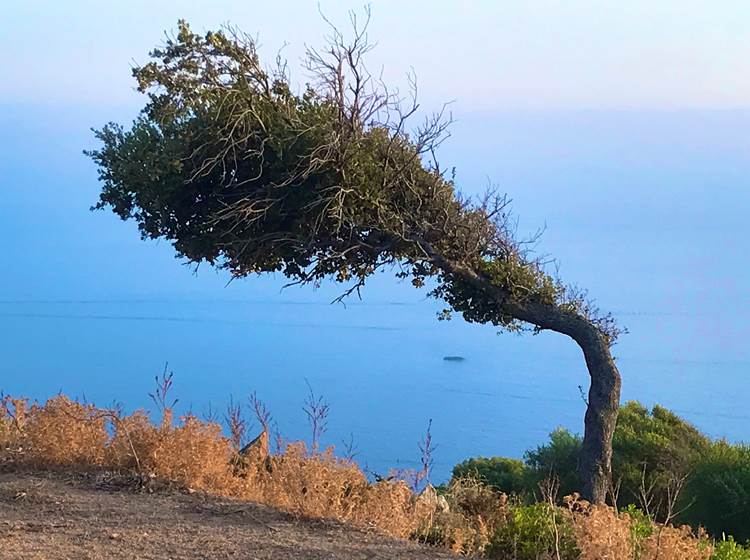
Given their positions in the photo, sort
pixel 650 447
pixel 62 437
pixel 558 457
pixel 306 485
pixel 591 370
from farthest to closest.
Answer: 1. pixel 558 457
2. pixel 650 447
3. pixel 591 370
4. pixel 62 437
5. pixel 306 485

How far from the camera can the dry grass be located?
6.17 m

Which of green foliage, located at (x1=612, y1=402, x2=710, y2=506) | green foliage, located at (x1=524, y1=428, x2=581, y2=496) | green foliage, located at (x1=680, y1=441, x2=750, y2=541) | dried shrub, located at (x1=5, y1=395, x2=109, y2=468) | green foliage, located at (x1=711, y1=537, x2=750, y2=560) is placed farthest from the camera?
green foliage, located at (x1=524, y1=428, x2=581, y2=496)

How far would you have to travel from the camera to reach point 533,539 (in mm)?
6598

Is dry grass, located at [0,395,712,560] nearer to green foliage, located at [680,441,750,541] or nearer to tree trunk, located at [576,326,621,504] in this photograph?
tree trunk, located at [576,326,621,504]

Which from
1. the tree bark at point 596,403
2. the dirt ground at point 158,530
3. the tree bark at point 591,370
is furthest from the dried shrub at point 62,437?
the tree bark at point 596,403

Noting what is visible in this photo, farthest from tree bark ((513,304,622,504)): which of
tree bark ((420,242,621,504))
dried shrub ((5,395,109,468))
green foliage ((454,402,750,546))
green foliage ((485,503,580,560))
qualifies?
dried shrub ((5,395,109,468))

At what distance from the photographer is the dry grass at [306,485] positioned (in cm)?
617

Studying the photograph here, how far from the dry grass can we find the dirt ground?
327 mm

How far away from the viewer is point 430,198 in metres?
11.3

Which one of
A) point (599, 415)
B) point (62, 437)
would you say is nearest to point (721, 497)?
point (599, 415)

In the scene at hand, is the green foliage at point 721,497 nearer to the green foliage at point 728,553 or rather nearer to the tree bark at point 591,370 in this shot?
the tree bark at point 591,370

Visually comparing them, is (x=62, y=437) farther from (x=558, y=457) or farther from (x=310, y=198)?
(x=558, y=457)

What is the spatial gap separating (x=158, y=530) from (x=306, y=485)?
123 cm

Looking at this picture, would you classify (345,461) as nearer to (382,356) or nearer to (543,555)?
(543,555)
